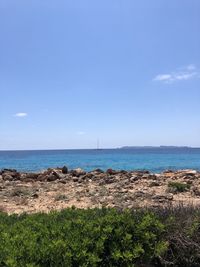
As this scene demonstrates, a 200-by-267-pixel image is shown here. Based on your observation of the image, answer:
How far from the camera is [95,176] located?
20719 mm

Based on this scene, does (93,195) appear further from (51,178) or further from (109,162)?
(109,162)

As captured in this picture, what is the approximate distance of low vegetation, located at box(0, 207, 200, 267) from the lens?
Result: 13.3ft

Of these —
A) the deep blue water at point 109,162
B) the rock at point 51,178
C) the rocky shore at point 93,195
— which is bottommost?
the deep blue water at point 109,162

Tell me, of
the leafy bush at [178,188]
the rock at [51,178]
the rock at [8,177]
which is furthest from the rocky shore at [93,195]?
the rock at [8,177]

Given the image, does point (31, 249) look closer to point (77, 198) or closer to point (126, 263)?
point (126, 263)

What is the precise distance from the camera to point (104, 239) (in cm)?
473

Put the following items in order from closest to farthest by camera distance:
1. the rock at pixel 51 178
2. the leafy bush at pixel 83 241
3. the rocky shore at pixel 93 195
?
the leafy bush at pixel 83 241, the rocky shore at pixel 93 195, the rock at pixel 51 178

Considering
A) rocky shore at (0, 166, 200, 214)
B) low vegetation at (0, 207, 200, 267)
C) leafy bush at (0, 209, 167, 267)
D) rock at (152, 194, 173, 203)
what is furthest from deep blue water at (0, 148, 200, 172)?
leafy bush at (0, 209, 167, 267)

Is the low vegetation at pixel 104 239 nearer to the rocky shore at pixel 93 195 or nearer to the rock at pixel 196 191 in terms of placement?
the rocky shore at pixel 93 195

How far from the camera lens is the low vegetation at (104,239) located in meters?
4.07

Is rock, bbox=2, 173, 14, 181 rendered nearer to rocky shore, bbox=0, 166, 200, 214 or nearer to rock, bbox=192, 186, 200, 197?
rocky shore, bbox=0, 166, 200, 214

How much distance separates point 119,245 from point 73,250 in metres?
0.89

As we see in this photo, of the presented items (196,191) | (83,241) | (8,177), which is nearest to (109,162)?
(8,177)

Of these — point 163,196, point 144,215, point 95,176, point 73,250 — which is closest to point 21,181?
point 95,176
